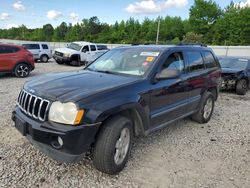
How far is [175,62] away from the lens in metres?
4.45

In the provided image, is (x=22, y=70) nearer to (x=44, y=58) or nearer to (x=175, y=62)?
(x=175, y=62)

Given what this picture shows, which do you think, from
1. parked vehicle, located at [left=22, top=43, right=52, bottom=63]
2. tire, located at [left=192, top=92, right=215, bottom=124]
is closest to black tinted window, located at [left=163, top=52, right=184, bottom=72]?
tire, located at [left=192, top=92, right=215, bottom=124]

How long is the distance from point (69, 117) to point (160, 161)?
1691mm

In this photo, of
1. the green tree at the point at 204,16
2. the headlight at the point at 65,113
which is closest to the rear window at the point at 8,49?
the headlight at the point at 65,113

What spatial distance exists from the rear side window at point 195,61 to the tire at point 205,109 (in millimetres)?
675

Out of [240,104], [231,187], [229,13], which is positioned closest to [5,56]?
[240,104]

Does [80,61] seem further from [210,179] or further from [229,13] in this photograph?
[229,13]

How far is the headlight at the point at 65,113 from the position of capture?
9.34 feet

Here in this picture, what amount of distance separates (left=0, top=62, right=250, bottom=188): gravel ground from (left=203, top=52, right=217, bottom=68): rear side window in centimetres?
148

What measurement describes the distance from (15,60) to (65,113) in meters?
9.13

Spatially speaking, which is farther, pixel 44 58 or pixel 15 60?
pixel 44 58

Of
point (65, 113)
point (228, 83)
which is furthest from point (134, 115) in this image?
point (228, 83)

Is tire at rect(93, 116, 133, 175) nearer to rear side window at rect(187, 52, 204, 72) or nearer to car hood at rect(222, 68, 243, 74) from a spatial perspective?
rear side window at rect(187, 52, 204, 72)

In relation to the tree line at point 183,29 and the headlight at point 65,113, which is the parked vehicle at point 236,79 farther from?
the tree line at point 183,29
